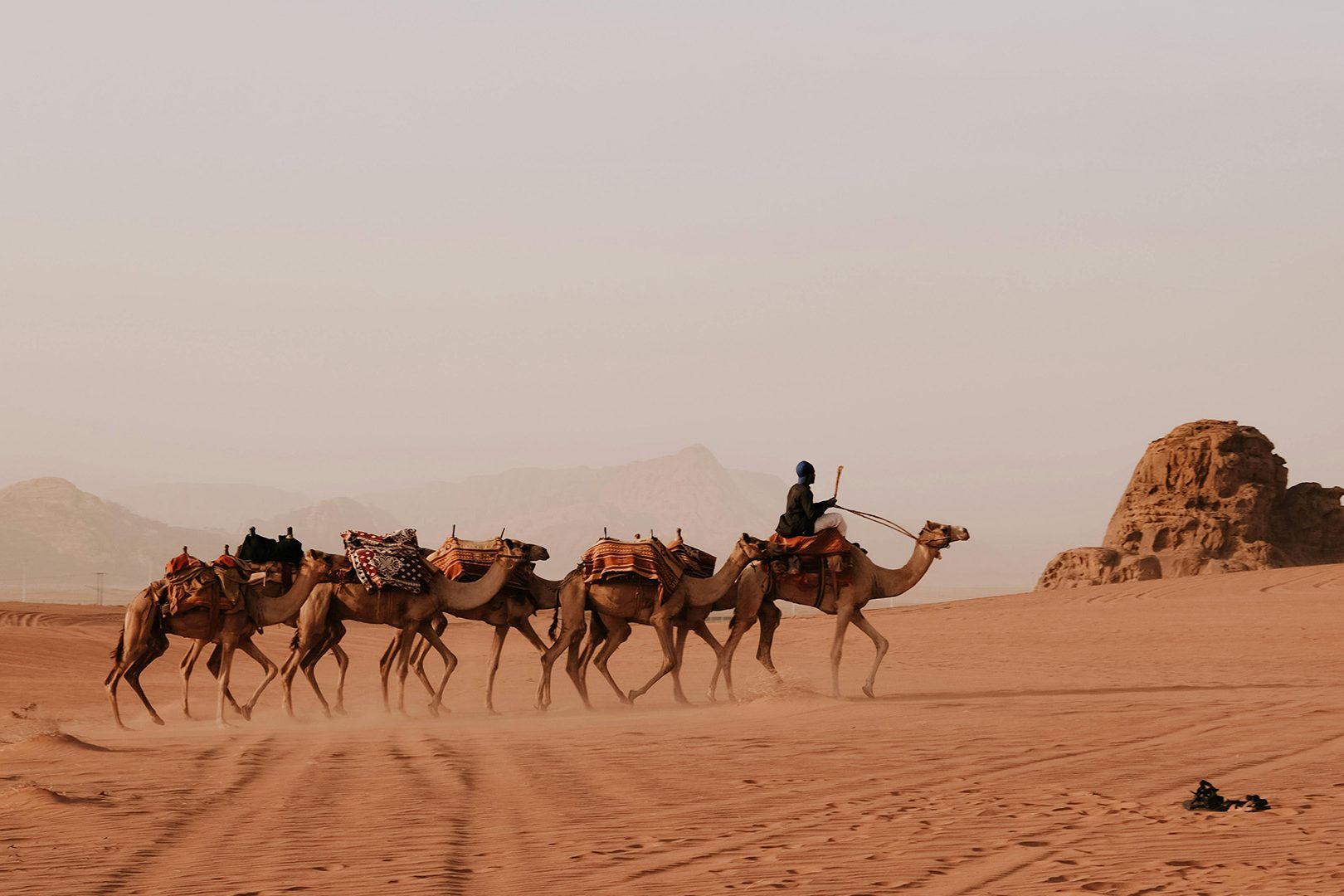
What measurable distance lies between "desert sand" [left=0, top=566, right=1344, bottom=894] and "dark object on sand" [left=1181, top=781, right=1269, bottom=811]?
143 millimetres

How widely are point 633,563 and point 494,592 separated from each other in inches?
62.8

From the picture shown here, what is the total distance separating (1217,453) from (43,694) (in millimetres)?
27074

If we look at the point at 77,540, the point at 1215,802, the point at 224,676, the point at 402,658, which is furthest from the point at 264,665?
the point at 77,540

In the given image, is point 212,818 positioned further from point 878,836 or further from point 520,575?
point 520,575

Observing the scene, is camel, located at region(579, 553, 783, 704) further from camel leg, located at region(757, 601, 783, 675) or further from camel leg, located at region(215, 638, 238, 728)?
camel leg, located at region(215, 638, 238, 728)

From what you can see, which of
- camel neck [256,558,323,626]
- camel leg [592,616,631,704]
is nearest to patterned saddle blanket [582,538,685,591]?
camel leg [592,616,631,704]

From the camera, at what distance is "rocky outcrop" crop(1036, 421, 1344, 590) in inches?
1355

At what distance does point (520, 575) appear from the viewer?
16469 millimetres

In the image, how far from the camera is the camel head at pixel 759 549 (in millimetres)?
16234

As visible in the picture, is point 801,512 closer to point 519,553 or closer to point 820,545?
point 820,545

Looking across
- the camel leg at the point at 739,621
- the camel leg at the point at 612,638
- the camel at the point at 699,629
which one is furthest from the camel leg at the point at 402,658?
the camel leg at the point at 739,621

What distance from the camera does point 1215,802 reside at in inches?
320

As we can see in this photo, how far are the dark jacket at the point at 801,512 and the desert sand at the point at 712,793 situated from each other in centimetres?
206

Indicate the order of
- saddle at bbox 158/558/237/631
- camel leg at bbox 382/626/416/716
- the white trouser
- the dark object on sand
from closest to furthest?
the dark object on sand < saddle at bbox 158/558/237/631 < camel leg at bbox 382/626/416/716 < the white trouser
